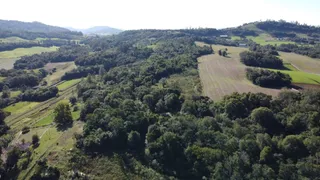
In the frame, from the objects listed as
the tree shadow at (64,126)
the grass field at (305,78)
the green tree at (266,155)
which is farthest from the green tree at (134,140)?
the grass field at (305,78)

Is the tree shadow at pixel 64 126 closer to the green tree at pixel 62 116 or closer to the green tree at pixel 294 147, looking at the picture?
the green tree at pixel 62 116

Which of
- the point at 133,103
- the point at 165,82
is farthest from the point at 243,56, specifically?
the point at 133,103

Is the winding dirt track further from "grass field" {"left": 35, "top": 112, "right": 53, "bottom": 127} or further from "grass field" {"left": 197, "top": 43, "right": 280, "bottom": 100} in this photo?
"grass field" {"left": 197, "top": 43, "right": 280, "bottom": 100}

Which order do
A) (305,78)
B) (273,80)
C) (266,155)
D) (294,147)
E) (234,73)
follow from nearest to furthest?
(266,155) < (294,147) < (273,80) < (305,78) < (234,73)

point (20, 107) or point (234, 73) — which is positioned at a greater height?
point (234, 73)

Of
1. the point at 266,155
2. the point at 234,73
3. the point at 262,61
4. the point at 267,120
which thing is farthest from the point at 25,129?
the point at 262,61

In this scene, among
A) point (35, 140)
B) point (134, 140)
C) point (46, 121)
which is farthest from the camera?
point (46, 121)

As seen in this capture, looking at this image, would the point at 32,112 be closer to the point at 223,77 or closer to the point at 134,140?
the point at 134,140

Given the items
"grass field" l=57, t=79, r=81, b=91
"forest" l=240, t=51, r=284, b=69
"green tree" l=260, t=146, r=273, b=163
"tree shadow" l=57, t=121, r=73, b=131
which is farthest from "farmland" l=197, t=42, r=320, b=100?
"grass field" l=57, t=79, r=81, b=91
